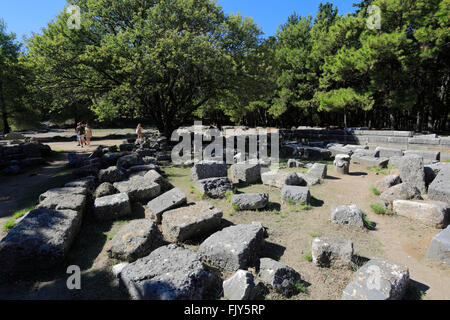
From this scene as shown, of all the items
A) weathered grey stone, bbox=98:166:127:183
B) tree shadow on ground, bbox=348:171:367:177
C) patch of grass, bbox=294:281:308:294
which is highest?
weathered grey stone, bbox=98:166:127:183

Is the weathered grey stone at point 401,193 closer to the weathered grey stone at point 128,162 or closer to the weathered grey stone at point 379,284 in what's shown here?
the weathered grey stone at point 379,284

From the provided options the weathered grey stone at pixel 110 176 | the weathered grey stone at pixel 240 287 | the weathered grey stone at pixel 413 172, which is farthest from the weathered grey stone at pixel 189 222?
the weathered grey stone at pixel 413 172

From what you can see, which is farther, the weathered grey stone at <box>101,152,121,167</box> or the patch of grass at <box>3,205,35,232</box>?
the weathered grey stone at <box>101,152,121,167</box>

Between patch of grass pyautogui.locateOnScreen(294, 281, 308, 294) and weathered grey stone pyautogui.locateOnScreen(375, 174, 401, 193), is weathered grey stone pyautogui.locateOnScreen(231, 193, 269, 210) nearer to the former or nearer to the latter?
patch of grass pyautogui.locateOnScreen(294, 281, 308, 294)

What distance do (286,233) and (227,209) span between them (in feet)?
5.24

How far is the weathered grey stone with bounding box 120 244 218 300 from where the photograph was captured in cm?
273

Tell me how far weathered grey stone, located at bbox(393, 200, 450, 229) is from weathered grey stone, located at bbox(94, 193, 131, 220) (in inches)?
235

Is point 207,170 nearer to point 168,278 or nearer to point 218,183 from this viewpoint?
point 218,183

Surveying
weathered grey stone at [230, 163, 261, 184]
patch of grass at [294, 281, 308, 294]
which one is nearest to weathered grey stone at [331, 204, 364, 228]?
patch of grass at [294, 281, 308, 294]

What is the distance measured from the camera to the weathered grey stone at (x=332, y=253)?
3.49 meters

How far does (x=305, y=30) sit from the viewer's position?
25422 mm

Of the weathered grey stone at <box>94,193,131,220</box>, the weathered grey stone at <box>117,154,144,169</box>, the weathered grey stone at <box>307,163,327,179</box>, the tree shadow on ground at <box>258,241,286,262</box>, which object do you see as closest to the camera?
the tree shadow on ground at <box>258,241,286,262</box>

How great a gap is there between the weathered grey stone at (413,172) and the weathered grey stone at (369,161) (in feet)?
9.35

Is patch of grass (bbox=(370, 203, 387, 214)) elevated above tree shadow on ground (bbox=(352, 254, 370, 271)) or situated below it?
above
